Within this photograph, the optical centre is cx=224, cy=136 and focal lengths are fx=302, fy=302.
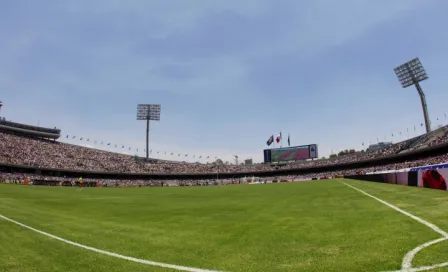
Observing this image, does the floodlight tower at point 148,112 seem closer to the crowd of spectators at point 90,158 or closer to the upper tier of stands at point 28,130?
the crowd of spectators at point 90,158

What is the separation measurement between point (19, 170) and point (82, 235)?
3345 inches

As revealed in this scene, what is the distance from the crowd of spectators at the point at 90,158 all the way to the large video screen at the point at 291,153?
347 cm

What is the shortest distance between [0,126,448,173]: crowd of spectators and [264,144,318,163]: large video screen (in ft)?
11.4

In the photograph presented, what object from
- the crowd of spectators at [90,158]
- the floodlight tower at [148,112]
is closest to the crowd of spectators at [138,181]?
the crowd of spectators at [90,158]

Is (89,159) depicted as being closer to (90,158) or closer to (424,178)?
(90,158)

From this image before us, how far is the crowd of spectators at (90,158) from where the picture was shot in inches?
3184

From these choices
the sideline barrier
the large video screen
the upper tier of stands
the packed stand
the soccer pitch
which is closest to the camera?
the soccer pitch

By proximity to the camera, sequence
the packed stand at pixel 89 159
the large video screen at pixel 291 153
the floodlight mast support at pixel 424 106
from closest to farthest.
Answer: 1. the packed stand at pixel 89 159
2. the floodlight mast support at pixel 424 106
3. the large video screen at pixel 291 153

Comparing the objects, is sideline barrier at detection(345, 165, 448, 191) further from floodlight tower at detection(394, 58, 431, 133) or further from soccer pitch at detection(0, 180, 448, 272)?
floodlight tower at detection(394, 58, 431, 133)

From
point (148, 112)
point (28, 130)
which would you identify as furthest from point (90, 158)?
point (148, 112)

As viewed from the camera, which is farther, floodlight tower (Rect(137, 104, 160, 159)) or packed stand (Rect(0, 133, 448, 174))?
floodlight tower (Rect(137, 104, 160, 159))

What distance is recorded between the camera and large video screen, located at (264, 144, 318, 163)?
124125 millimetres

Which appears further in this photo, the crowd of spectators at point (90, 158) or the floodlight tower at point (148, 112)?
the floodlight tower at point (148, 112)

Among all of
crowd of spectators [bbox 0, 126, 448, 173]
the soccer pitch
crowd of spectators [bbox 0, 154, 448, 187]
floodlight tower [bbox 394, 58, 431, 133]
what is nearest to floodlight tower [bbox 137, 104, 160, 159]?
crowd of spectators [bbox 0, 126, 448, 173]
